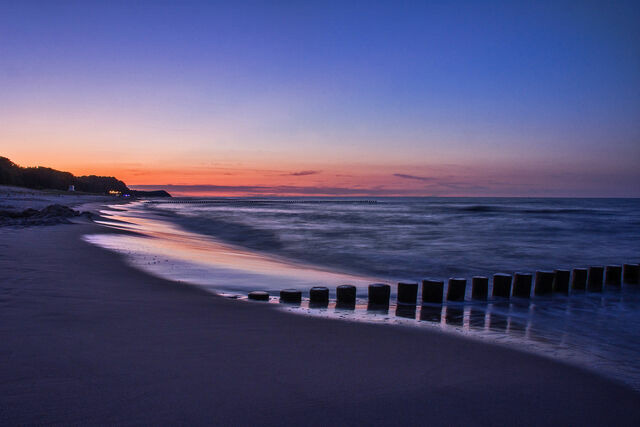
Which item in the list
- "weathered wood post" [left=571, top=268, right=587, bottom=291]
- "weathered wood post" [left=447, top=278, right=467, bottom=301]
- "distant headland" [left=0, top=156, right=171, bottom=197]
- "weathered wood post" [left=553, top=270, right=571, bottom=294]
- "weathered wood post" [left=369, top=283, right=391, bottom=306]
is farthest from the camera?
"distant headland" [left=0, top=156, right=171, bottom=197]

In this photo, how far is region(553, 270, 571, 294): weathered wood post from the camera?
21.0 ft

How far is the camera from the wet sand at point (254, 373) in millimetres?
1986

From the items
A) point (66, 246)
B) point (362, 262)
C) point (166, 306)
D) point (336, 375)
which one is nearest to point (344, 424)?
point (336, 375)

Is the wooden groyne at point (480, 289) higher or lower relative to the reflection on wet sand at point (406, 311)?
higher

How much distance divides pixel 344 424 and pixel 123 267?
4.91m

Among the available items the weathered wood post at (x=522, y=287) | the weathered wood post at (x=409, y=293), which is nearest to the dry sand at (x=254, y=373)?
the weathered wood post at (x=409, y=293)

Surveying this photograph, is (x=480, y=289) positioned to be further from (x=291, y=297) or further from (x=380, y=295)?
(x=291, y=297)

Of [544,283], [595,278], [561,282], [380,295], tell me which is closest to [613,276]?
[595,278]

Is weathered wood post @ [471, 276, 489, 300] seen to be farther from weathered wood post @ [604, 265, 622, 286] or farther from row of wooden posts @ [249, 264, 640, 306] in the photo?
weathered wood post @ [604, 265, 622, 286]

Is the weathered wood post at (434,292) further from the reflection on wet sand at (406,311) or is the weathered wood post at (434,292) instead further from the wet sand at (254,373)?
the wet sand at (254,373)

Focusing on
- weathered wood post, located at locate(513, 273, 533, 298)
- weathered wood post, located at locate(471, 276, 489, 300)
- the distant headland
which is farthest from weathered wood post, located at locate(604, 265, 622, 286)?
the distant headland

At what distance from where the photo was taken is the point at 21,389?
2.01 metres

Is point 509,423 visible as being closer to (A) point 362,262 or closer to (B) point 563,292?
(B) point 563,292

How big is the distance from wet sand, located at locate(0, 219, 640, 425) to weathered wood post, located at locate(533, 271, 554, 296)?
133 inches
